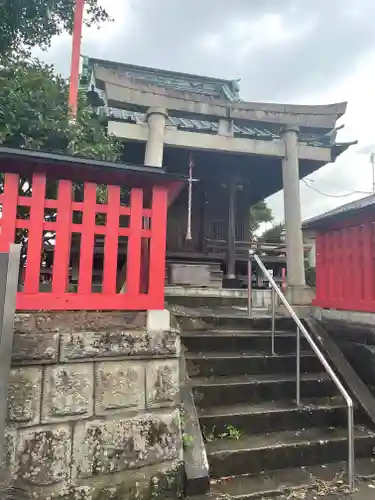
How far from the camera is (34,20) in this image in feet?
14.0

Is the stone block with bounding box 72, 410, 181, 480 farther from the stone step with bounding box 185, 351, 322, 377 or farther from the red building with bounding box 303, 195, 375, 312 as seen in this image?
the red building with bounding box 303, 195, 375, 312

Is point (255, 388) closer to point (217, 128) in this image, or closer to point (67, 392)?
point (67, 392)

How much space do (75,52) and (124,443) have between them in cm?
513

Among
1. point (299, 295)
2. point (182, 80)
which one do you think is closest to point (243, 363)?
point (299, 295)

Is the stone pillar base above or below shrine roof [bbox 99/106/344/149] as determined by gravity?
below

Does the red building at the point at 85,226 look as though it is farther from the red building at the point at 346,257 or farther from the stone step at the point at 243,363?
the red building at the point at 346,257

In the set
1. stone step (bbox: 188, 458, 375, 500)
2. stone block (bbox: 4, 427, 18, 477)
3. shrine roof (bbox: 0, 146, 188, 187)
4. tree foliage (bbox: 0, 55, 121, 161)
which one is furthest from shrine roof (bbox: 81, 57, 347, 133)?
stone step (bbox: 188, 458, 375, 500)

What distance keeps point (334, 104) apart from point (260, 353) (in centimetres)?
678

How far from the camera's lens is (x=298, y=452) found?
3074 millimetres

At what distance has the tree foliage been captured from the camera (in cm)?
341

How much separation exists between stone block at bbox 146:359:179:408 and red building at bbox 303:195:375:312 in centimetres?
247

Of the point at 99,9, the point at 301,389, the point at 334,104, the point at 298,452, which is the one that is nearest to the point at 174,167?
the point at 334,104

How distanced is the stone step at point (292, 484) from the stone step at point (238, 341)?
4.47ft

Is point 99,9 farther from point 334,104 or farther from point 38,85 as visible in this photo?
point 334,104
